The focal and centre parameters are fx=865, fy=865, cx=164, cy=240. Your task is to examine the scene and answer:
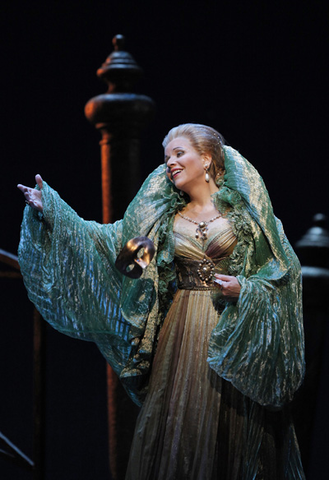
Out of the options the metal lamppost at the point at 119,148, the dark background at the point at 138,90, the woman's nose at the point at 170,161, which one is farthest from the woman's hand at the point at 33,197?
the dark background at the point at 138,90

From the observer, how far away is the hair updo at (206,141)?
2.70 m

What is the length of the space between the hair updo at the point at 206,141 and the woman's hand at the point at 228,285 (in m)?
0.38

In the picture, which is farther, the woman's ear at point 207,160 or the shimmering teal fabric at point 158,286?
the woman's ear at point 207,160

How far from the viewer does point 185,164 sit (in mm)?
2674

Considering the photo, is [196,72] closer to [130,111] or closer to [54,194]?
[130,111]

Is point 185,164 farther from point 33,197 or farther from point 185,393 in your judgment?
point 185,393

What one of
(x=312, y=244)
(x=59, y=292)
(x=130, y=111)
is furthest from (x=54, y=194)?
(x=312, y=244)

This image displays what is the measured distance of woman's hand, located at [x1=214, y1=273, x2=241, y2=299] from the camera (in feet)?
8.23

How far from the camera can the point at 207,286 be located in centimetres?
264

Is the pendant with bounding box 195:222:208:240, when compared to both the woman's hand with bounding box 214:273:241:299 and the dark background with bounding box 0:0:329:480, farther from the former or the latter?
the dark background with bounding box 0:0:329:480

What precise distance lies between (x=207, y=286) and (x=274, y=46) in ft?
5.62

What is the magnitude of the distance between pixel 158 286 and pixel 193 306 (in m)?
0.14

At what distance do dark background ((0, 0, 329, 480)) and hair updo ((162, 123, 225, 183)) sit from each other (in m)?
1.23

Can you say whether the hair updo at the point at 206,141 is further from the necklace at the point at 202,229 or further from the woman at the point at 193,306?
the necklace at the point at 202,229
